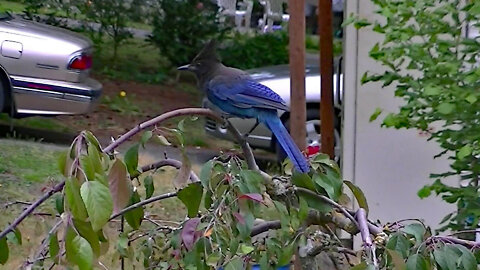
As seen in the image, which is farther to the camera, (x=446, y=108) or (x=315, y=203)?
(x=446, y=108)

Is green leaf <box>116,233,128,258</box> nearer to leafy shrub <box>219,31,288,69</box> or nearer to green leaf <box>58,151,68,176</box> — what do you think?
green leaf <box>58,151,68,176</box>

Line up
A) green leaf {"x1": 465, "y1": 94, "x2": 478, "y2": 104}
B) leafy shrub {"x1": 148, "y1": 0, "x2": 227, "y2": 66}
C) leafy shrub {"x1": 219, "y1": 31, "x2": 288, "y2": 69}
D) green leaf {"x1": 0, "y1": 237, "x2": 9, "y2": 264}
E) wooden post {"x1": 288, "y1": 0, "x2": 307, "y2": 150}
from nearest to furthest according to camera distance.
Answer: green leaf {"x1": 0, "y1": 237, "x2": 9, "y2": 264} → green leaf {"x1": 465, "y1": 94, "x2": 478, "y2": 104} → wooden post {"x1": 288, "y1": 0, "x2": 307, "y2": 150} → leafy shrub {"x1": 148, "y1": 0, "x2": 227, "y2": 66} → leafy shrub {"x1": 219, "y1": 31, "x2": 288, "y2": 69}

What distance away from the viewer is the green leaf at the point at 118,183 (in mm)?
2020

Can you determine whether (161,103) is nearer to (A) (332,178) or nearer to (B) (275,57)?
(B) (275,57)

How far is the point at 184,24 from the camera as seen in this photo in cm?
1380

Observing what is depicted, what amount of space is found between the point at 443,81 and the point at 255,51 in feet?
35.0

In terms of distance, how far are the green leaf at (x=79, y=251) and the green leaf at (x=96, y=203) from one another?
4 centimetres

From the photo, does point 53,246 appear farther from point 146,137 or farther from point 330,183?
point 330,183

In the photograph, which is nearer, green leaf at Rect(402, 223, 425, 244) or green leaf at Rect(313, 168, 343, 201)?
green leaf at Rect(402, 223, 425, 244)

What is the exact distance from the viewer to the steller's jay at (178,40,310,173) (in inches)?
127

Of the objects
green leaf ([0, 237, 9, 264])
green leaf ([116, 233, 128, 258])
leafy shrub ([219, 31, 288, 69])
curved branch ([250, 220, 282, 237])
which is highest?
green leaf ([0, 237, 9, 264])

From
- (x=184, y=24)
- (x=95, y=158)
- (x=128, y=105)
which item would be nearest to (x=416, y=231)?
(x=95, y=158)

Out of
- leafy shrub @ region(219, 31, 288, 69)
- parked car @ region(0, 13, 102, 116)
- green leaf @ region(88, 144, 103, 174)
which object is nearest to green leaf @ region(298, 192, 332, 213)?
green leaf @ region(88, 144, 103, 174)

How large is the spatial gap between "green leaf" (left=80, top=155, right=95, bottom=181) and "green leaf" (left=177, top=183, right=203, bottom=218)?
524mm
